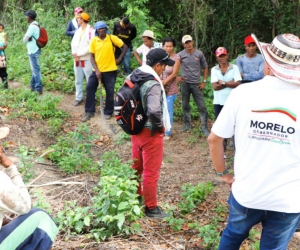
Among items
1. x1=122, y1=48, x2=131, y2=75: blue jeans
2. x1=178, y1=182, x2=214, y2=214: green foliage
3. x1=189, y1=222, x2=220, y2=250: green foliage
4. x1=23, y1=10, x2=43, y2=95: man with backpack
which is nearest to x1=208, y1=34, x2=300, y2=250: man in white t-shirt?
x1=189, y1=222, x2=220, y2=250: green foliage

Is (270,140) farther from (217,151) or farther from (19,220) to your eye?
(19,220)

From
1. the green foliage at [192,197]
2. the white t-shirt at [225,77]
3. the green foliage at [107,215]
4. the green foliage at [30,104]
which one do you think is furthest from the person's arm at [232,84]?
the green foliage at [30,104]

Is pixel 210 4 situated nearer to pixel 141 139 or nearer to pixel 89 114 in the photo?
pixel 89 114

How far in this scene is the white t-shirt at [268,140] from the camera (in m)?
2.51

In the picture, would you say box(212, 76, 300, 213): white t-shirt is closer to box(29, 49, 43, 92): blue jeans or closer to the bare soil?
the bare soil

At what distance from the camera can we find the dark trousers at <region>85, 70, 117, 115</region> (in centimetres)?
799

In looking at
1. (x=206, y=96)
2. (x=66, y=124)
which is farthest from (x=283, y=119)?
(x=206, y=96)

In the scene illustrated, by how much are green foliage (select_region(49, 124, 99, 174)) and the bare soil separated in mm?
172

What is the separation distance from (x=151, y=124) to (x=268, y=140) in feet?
6.19

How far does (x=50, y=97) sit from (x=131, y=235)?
216 inches

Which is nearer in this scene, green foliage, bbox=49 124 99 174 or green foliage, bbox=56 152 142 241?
green foliage, bbox=56 152 142 241

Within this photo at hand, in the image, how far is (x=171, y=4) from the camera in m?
→ 12.8

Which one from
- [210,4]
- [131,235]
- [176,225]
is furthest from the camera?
[210,4]

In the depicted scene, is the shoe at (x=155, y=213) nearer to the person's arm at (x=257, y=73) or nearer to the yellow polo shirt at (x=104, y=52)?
the person's arm at (x=257, y=73)
